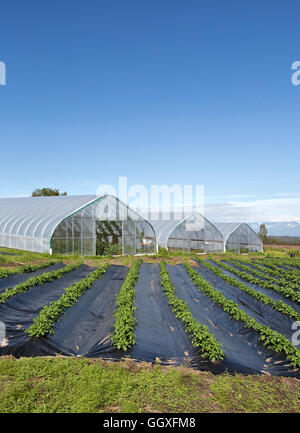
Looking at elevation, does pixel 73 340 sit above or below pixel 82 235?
below

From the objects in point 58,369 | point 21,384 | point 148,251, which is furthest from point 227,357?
point 148,251

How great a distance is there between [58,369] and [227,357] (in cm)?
367

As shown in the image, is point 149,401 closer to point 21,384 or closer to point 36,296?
point 21,384

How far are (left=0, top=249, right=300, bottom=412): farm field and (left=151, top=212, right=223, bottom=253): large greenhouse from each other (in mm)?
15151

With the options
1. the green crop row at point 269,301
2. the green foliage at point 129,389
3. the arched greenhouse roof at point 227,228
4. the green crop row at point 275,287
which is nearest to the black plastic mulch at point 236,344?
the green foliage at point 129,389

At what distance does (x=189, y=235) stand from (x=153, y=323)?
20428 mm

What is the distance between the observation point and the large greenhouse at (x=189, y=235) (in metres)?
28.4

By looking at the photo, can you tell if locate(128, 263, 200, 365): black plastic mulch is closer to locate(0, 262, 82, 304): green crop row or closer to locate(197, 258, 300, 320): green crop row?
locate(197, 258, 300, 320): green crop row

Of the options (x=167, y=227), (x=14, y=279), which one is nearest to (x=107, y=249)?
(x=167, y=227)

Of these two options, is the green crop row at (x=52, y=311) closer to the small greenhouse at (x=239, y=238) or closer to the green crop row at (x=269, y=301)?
the green crop row at (x=269, y=301)

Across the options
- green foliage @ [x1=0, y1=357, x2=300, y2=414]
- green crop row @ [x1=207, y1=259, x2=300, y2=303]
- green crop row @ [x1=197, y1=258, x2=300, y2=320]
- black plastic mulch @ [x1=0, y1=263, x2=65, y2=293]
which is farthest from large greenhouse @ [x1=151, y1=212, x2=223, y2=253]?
green foliage @ [x1=0, y1=357, x2=300, y2=414]

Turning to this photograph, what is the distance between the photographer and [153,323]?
885 centimetres

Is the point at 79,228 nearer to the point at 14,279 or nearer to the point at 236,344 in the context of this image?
the point at 14,279

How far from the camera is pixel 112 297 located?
11.5 metres
